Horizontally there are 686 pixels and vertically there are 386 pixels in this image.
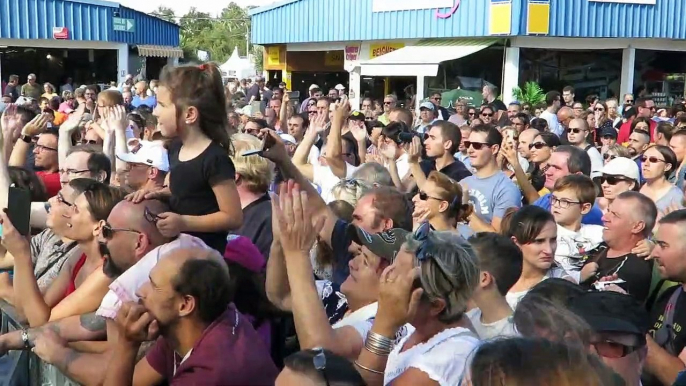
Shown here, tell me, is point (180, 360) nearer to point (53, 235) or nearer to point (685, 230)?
point (53, 235)

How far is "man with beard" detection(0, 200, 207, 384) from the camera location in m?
3.08

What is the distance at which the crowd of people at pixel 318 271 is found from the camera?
2.57m

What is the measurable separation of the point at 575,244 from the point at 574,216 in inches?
8.5

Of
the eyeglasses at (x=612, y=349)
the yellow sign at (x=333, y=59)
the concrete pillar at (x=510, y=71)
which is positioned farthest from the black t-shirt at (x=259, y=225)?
the yellow sign at (x=333, y=59)

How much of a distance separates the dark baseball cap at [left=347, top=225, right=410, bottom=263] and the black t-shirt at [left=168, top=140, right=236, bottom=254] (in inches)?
32.3

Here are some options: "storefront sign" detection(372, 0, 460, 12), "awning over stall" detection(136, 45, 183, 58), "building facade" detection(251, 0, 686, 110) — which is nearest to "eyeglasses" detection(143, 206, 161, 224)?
"building facade" detection(251, 0, 686, 110)

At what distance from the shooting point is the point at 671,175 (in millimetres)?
7176

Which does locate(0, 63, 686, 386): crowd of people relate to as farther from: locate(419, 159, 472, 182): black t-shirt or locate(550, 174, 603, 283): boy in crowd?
locate(419, 159, 472, 182): black t-shirt

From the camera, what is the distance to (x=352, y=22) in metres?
25.6

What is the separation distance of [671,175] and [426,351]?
5.31 metres

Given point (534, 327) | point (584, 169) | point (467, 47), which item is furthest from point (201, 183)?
point (467, 47)

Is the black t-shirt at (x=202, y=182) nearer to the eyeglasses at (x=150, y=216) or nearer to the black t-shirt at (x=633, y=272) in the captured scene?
the eyeglasses at (x=150, y=216)

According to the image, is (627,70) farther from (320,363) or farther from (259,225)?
(320,363)

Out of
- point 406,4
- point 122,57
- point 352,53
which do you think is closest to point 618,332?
point 406,4
